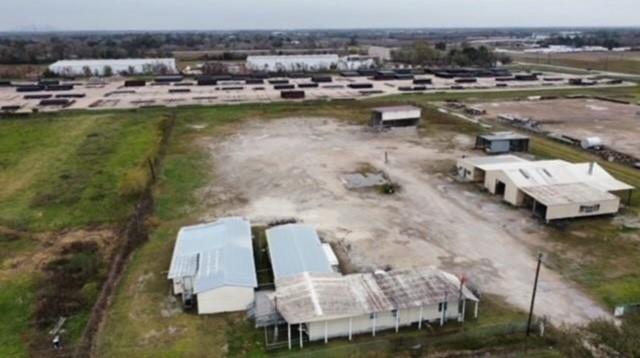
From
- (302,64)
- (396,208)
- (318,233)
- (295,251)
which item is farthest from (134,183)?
(302,64)

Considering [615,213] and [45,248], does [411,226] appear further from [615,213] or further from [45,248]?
[45,248]

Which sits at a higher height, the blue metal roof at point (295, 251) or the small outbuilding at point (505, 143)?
the small outbuilding at point (505, 143)

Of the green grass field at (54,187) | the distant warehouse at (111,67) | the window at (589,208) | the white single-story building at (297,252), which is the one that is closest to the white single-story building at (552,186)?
the window at (589,208)

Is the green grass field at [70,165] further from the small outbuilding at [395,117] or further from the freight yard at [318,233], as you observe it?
the small outbuilding at [395,117]

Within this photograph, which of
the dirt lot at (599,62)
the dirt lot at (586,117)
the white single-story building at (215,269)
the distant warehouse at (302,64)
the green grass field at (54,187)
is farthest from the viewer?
the dirt lot at (599,62)

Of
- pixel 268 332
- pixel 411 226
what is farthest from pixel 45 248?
pixel 411 226

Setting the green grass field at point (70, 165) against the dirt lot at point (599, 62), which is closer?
the green grass field at point (70, 165)
